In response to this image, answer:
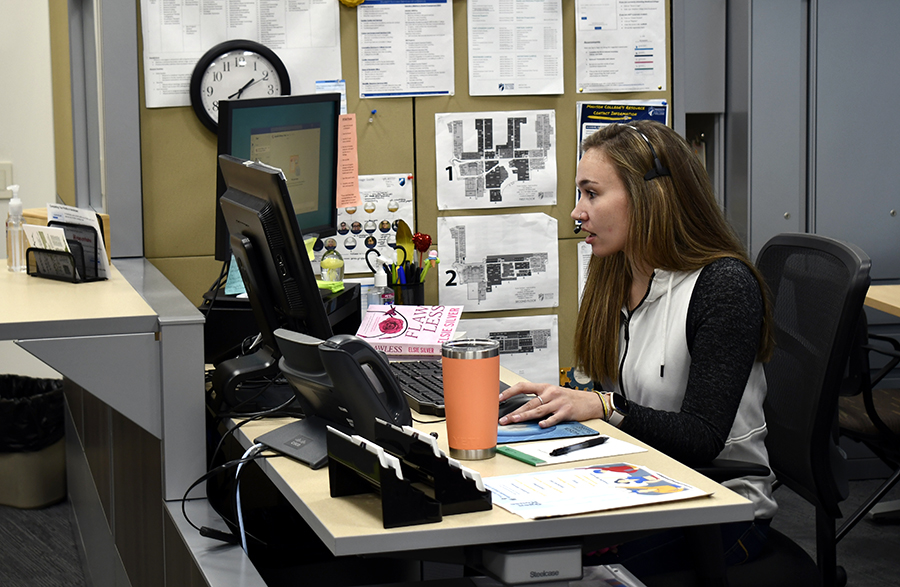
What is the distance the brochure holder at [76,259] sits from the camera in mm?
1853

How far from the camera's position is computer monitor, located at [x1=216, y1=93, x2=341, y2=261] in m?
1.99

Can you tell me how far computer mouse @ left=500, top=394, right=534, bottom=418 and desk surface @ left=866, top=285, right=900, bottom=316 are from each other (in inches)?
69.3

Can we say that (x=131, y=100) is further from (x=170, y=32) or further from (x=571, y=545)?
(x=571, y=545)

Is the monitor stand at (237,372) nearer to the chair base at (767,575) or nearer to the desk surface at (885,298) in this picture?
the chair base at (767,575)

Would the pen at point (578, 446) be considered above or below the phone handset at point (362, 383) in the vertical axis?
below

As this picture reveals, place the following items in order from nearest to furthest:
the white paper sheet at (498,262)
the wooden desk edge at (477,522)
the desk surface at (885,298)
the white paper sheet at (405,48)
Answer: the wooden desk edge at (477,522) < the white paper sheet at (405,48) < the white paper sheet at (498,262) < the desk surface at (885,298)

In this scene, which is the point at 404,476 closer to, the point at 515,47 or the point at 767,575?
the point at 767,575

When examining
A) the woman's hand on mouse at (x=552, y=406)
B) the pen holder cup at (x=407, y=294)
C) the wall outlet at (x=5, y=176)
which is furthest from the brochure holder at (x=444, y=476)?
the wall outlet at (x=5, y=176)

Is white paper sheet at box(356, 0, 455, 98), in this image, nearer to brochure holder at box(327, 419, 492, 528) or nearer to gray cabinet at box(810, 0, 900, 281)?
gray cabinet at box(810, 0, 900, 281)

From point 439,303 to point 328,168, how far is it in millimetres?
535

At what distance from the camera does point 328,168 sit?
2281 mm

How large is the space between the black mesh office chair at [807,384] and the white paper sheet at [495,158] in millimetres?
838

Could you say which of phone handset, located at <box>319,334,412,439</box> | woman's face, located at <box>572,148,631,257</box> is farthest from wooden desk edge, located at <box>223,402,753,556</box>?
woman's face, located at <box>572,148,631,257</box>

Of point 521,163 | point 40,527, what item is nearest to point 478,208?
point 521,163
